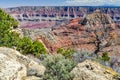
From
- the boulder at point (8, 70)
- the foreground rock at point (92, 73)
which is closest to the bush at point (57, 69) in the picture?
the foreground rock at point (92, 73)

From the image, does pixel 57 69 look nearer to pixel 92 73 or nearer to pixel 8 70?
pixel 92 73

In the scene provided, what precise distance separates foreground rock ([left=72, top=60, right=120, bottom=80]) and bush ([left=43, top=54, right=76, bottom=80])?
35 cm

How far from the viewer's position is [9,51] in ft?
48.3

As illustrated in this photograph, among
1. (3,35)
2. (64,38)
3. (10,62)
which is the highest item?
(10,62)

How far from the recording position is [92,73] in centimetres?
1234

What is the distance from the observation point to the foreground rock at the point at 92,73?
1220cm

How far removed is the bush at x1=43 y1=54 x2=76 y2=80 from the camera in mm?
12766

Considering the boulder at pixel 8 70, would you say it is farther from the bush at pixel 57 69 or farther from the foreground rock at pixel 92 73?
the foreground rock at pixel 92 73

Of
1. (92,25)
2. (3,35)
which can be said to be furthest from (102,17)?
(3,35)

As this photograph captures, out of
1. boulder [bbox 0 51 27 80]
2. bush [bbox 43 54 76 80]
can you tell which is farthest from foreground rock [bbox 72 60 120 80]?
boulder [bbox 0 51 27 80]

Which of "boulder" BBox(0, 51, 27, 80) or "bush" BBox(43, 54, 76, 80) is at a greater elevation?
"boulder" BBox(0, 51, 27, 80)

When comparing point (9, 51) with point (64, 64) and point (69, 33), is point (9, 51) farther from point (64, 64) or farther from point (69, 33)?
point (69, 33)

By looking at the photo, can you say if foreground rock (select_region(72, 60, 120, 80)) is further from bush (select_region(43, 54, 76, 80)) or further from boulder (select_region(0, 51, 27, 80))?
boulder (select_region(0, 51, 27, 80))

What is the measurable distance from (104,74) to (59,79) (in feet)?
6.39
